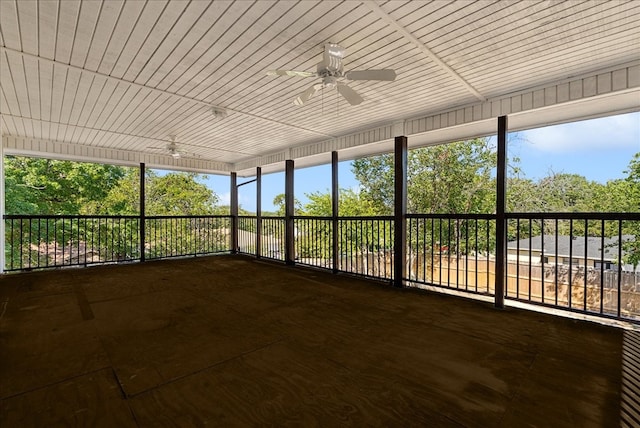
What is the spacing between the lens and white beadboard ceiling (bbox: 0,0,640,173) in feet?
6.98

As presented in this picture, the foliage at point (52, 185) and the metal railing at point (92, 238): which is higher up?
the foliage at point (52, 185)

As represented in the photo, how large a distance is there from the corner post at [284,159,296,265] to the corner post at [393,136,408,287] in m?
2.71

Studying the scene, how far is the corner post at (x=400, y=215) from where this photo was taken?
449cm

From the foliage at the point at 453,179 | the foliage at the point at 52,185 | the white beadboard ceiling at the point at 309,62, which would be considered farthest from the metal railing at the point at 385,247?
the white beadboard ceiling at the point at 309,62

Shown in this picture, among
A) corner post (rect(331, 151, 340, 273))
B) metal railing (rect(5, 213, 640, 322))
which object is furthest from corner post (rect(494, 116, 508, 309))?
corner post (rect(331, 151, 340, 273))

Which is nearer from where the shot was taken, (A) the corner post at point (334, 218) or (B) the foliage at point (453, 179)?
(A) the corner post at point (334, 218)

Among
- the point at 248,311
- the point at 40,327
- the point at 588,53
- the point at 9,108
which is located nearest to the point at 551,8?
the point at 588,53

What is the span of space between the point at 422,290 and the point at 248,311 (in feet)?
8.47

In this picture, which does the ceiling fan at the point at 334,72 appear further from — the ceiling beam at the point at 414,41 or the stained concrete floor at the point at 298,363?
the stained concrete floor at the point at 298,363

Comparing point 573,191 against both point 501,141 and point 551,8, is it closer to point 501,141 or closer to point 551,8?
point 501,141

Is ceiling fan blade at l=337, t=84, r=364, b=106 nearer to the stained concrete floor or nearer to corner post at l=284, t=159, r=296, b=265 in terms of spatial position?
the stained concrete floor

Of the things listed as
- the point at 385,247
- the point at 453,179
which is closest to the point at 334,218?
the point at 385,247

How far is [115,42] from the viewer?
2506 millimetres

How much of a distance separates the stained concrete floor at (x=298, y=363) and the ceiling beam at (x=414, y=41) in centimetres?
261
